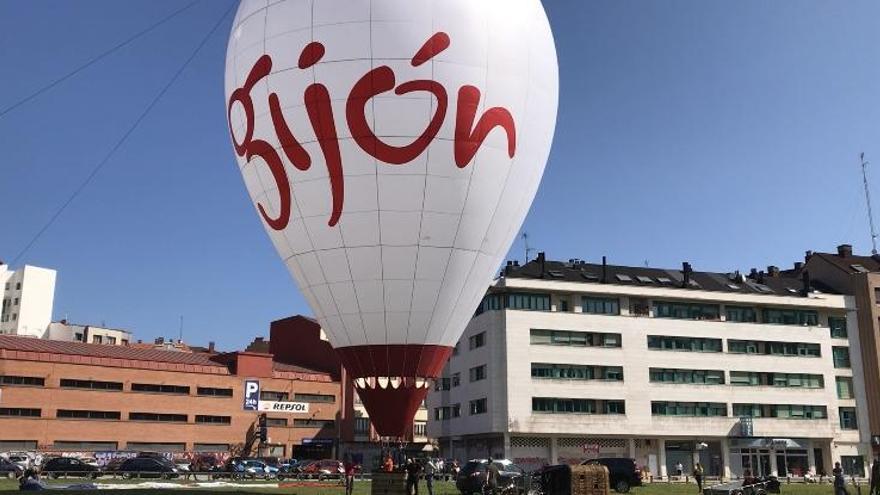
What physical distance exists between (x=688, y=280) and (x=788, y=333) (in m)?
10.0

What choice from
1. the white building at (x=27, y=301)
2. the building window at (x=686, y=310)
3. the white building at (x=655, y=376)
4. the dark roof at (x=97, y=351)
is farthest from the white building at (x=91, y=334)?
the building window at (x=686, y=310)

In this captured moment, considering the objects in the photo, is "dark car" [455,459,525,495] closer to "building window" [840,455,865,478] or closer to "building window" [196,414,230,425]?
"building window" [196,414,230,425]

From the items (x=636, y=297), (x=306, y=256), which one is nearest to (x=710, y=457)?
(x=636, y=297)

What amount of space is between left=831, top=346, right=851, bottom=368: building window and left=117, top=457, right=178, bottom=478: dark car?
59.9 meters

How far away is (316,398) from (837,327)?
50.5 m

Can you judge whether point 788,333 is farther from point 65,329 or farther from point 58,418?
point 65,329

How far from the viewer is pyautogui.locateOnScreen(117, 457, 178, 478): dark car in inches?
1987

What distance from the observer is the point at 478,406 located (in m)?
72.1

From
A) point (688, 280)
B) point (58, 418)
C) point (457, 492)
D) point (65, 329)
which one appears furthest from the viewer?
point (65, 329)

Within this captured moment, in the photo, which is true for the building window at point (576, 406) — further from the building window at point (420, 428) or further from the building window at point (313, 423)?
the building window at point (420, 428)

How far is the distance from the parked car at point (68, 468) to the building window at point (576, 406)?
3371cm

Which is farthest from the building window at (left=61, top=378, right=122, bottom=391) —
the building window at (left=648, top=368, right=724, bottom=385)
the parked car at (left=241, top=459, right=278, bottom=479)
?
the building window at (left=648, top=368, right=724, bottom=385)

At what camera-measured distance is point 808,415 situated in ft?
253

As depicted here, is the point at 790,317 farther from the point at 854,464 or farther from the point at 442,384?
the point at 442,384
